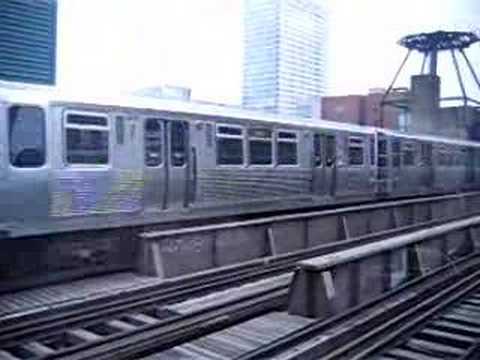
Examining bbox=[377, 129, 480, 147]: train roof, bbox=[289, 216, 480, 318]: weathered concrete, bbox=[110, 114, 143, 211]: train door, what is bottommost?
bbox=[289, 216, 480, 318]: weathered concrete

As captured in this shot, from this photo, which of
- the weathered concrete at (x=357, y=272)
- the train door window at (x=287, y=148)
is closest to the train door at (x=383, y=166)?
the train door window at (x=287, y=148)

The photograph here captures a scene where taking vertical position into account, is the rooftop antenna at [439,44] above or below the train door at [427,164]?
above

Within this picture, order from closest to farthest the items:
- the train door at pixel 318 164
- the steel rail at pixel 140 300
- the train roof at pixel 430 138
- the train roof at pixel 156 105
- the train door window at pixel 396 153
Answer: the steel rail at pixel 140 300 → the train roof at pixel 156 105 → the train door at pixel 318 164 → the train roof at pixel 430 138 → the train door window at pixel 396 153

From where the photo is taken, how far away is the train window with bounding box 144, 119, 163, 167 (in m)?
7.52

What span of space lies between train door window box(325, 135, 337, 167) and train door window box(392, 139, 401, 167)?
9.25 ft

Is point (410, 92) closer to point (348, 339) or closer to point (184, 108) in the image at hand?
point (184, 108)

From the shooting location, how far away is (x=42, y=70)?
9.25 feet

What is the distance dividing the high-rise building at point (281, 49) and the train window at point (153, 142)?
3130 mm

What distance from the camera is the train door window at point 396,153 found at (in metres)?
13.8

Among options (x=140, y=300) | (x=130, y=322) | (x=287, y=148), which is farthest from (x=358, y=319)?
(x=287, y=148)

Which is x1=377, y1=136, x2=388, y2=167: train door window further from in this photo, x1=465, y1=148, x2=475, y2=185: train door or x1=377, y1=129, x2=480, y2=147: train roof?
x1=465, y1=148, x2=475, y2=185: train door

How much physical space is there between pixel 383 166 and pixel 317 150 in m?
2.94

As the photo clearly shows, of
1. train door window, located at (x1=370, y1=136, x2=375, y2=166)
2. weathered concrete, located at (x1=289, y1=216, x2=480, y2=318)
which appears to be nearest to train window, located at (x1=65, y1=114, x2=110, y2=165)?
weathered concrete, located at (x1=289, y1=216, x2=480, y2=318)

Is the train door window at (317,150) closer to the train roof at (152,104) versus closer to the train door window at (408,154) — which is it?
the train roof at (152,104)
